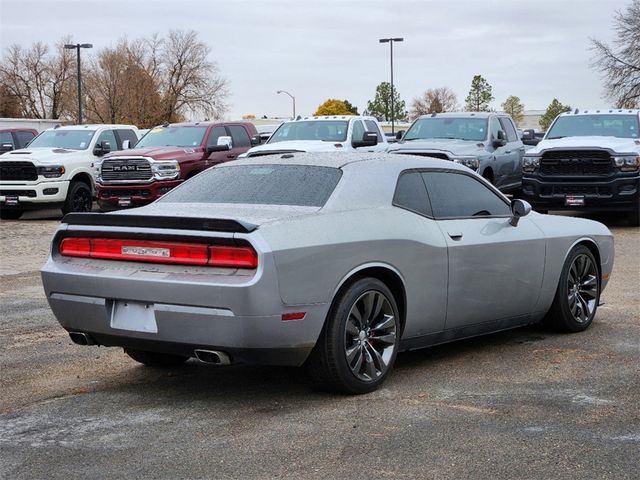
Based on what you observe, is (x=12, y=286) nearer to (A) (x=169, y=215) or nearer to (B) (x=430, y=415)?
(A) (x=169, y=215)

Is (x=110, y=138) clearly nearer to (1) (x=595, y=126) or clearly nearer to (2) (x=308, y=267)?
(1) (x=595, y=126)

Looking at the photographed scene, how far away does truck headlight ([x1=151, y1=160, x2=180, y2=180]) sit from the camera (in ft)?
67.4

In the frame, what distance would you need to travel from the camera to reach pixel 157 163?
20547 mm

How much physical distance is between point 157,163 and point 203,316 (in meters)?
15.1

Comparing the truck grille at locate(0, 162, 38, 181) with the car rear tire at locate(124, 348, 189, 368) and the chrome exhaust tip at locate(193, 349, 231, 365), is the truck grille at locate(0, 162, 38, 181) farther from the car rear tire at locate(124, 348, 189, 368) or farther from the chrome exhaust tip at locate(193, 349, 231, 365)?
the chrome exhaust tip at locate(193, 349, 231, 365)

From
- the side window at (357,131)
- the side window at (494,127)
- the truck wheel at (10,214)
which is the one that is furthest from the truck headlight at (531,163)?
the truck wheel at (10,214)

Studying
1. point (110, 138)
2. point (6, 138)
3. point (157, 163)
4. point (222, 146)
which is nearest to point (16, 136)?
point (6, 138)

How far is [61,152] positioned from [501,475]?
19059 mm

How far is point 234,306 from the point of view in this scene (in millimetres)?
→ 5715

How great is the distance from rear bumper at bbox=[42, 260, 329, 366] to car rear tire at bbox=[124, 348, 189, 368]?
788mm

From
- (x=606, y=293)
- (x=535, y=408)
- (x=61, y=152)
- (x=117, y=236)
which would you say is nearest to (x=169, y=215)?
(x=117, y=236)

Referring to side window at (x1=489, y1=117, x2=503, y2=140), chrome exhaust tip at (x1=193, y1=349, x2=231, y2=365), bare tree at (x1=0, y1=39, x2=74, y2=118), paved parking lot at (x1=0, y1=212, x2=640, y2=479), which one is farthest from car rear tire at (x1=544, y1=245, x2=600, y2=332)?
bare tree at (x1=0, y1=39, x2=74, y2=118)

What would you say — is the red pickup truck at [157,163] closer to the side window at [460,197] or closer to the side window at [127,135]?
the side window at [127,135]

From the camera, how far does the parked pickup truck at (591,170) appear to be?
18031 mm
